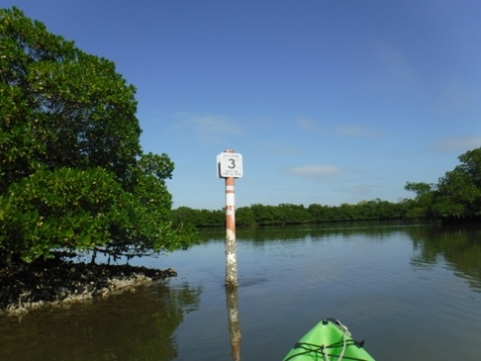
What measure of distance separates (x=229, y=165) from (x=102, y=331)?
6.65 metres

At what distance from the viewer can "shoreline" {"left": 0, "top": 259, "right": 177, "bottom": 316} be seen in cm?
1274

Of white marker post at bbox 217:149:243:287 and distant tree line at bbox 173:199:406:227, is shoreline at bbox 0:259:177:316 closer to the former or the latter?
white marker post at bbox 217:149:243:287

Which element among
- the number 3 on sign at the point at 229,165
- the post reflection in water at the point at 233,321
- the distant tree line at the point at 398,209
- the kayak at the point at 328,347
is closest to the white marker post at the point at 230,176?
the number 3 on sign at the point at 229,165

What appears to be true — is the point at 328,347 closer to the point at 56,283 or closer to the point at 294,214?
the point at 56,283

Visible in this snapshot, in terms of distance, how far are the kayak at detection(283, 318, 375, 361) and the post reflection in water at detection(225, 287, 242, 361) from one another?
1756 millimetres

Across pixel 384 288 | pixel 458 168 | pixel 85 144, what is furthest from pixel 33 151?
pixel 458 168

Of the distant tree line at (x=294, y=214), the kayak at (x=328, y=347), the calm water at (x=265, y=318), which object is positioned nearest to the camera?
the kayak at (x=328, y=347)

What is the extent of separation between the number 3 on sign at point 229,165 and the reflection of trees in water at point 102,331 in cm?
431

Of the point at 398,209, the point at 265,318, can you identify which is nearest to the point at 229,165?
the point at 265,318

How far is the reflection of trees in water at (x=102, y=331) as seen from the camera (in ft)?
27.0

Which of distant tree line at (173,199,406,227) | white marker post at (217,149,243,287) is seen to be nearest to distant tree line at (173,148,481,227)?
distant tree line at (173,199,406,227)

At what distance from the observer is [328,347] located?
6.29 meters

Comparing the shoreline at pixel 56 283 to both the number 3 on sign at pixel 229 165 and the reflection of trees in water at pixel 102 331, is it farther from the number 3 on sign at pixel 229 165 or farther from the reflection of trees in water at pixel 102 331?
the number 3 on sign at pixel 229 165

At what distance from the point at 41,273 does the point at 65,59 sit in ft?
25.0
